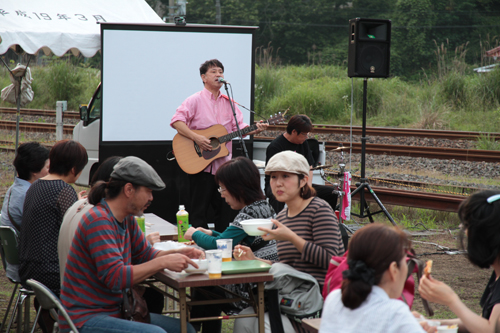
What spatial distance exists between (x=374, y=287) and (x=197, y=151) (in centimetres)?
441

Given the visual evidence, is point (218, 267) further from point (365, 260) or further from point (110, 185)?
point (365, 260)

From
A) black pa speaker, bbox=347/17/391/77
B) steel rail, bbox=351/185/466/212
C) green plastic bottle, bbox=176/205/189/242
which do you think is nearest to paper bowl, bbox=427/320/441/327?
green plastic bottle, bbox=176/205/189/242

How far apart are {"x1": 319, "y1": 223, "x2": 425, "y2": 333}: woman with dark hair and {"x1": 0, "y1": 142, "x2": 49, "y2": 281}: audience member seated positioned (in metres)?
2.74

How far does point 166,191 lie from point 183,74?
145 cm

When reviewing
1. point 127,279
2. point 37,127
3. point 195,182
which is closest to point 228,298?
point 127,279

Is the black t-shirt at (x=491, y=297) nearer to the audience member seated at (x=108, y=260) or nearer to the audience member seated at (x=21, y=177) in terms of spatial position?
the audience member seated at (x=108, y=260)

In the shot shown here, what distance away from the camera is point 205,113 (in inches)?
243

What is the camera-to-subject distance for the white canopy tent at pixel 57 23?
6758mm

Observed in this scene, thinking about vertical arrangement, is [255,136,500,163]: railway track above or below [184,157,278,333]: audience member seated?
above

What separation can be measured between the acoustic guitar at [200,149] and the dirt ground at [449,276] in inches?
84.3

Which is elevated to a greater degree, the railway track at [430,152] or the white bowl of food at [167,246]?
the railway track at [430,152]

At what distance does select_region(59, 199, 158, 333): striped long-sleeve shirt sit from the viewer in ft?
8.61

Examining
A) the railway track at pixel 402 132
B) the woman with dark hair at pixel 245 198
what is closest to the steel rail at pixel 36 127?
the railway track at pixel 402 132

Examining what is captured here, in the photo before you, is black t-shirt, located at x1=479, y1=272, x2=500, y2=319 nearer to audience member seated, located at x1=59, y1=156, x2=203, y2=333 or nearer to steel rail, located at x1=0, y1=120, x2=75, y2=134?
audience member seated, located at x1=59, y1=156, x2=203, y2=333
